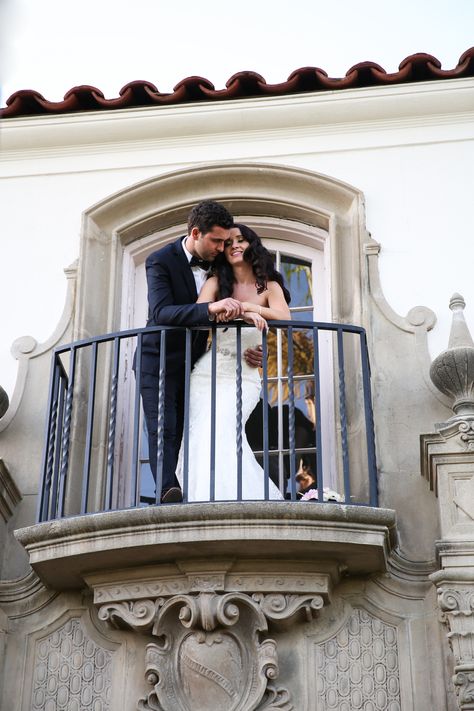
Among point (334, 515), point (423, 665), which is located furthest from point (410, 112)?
point (423, 665)

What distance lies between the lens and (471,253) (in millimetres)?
7074

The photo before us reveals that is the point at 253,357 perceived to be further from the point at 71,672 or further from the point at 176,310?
the point at 71,672

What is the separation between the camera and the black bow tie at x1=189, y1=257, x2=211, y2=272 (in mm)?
6730

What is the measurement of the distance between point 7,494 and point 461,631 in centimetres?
255

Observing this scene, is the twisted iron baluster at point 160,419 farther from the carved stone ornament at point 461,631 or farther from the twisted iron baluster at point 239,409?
the carved stone ornament at point 461,631

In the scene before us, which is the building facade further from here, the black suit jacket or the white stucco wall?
the black suit jacket

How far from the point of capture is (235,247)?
22.0ft

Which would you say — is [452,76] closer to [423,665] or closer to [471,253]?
[471,253]

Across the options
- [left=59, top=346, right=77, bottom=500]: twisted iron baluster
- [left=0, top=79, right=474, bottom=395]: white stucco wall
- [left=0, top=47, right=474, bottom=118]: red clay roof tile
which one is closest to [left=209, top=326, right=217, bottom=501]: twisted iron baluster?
[left=59, top=346, right=77, bottom=500]: twisted iron baluster

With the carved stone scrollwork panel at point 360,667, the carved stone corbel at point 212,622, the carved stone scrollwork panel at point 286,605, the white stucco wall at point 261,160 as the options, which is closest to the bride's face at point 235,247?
the white stucco wall at point 261,160

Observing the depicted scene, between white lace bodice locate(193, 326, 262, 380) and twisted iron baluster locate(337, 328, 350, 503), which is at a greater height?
white lace bodice locate(193, 326, 262, 380)

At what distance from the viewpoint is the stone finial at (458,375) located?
20.1 ft

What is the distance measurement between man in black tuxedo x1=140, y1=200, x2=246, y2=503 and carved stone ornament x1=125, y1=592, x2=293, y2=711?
26.4 inches

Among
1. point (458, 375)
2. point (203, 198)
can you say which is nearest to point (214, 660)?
point (458, 375)
